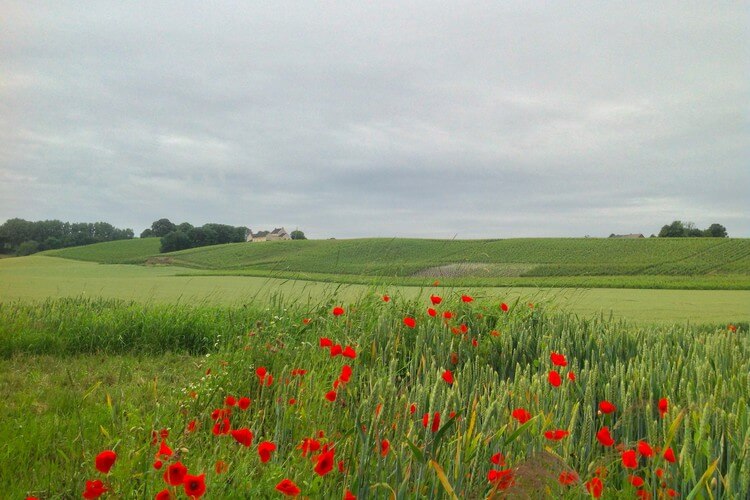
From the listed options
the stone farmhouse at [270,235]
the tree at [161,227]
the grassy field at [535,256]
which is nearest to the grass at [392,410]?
the grassy field at [535,256]

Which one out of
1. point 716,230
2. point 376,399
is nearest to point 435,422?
point 376,399

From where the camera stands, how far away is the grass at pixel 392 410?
212 centimetres

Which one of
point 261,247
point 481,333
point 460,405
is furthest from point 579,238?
point 460,405

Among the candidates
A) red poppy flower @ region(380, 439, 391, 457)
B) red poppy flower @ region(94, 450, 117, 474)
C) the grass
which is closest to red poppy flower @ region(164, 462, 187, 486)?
red poppy flower @ region(94, 450, 117, 474)

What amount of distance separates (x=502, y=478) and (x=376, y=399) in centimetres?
76

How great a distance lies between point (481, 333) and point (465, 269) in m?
2.37

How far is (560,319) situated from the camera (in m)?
5.61

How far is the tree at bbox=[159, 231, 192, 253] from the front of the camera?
1553 inches

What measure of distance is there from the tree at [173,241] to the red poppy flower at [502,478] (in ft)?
132

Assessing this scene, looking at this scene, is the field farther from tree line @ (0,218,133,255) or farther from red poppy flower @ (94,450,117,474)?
tree line @ (0,218,133,255)

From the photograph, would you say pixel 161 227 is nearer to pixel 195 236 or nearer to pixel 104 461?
pixel 195 236

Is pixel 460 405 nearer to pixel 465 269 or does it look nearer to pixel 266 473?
pixel 266 473

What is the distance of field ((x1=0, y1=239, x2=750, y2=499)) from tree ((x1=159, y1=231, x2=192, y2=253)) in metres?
30.2

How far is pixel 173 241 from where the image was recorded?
3975 centimetres
